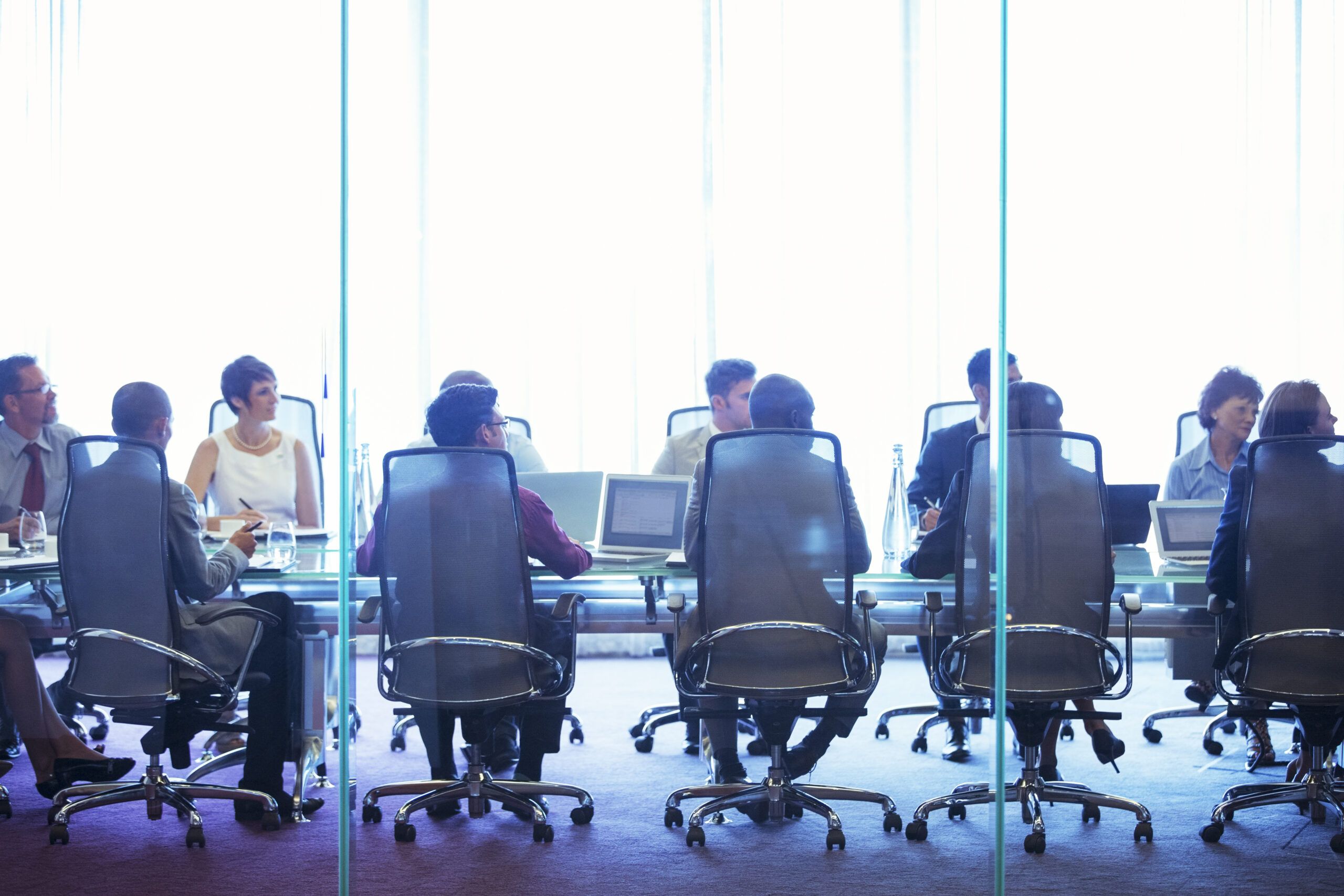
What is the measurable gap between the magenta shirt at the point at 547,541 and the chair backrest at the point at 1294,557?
1.58 metres

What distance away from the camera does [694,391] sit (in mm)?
5461

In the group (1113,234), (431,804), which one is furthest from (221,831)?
(1113,234)

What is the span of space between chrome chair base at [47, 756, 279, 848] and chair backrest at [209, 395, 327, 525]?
76 centimetres

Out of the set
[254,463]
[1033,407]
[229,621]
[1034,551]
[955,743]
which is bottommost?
[955,743]

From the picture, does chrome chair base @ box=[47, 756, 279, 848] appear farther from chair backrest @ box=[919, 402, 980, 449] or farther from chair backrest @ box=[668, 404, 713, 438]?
chair backrest @ box=[919, 402, 980, 449]

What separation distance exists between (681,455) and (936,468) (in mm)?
894

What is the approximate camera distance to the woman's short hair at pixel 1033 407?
1.72 metres

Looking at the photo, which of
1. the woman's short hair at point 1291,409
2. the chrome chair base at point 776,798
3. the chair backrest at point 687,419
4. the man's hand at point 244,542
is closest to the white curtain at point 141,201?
the man's hand at point 244,542

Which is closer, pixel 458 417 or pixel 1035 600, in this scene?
pixel 1035 600

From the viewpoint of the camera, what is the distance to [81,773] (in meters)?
2.97

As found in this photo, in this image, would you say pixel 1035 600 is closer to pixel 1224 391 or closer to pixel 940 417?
pixel 1224 391

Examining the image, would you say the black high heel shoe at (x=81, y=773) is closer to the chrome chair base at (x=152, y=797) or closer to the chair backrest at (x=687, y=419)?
the chrome chair base at (x=152, y=797)

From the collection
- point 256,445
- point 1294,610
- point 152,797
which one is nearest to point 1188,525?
point 1294,610

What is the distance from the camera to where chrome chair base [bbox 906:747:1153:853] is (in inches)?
79.8
